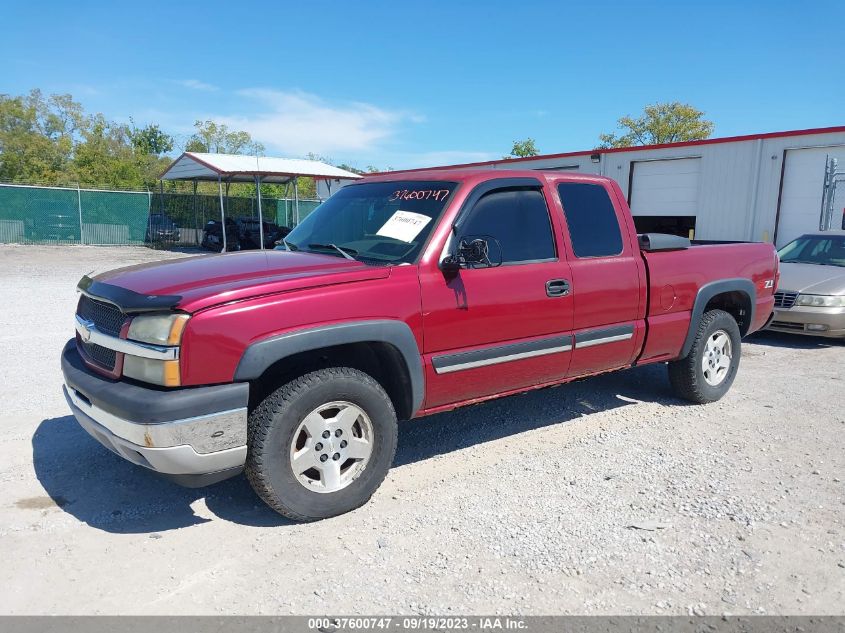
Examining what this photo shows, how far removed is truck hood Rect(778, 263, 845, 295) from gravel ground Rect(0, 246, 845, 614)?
3.57 m

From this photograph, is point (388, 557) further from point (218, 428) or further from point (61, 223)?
point (61, 223)

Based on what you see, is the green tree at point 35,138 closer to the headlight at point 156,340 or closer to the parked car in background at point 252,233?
the parked car in background at point 252,233

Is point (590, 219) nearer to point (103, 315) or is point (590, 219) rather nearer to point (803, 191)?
point (103, 315)

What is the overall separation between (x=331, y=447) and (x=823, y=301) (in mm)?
7489

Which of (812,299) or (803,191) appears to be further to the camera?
(803,191)

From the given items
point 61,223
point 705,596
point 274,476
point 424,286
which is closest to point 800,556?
point 705,596

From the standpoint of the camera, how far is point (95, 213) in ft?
85.8

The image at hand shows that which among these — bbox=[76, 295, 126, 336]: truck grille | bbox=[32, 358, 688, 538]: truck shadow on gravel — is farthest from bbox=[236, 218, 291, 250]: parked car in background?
bbox=[76, 295, 126, 336]: truck grille

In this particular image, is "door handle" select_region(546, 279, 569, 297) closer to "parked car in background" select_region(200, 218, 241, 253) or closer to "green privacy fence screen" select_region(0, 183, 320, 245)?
"parked car in background" select_region(200, 218, 241, 253)

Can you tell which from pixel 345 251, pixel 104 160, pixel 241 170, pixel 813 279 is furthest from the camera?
pixel 104 160

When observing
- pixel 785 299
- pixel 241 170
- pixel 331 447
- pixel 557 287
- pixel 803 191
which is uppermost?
pixel 241 170

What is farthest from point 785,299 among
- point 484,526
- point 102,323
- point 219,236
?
point 219,236

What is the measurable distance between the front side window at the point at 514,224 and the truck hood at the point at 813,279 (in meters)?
5.77

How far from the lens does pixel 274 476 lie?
128 inches
